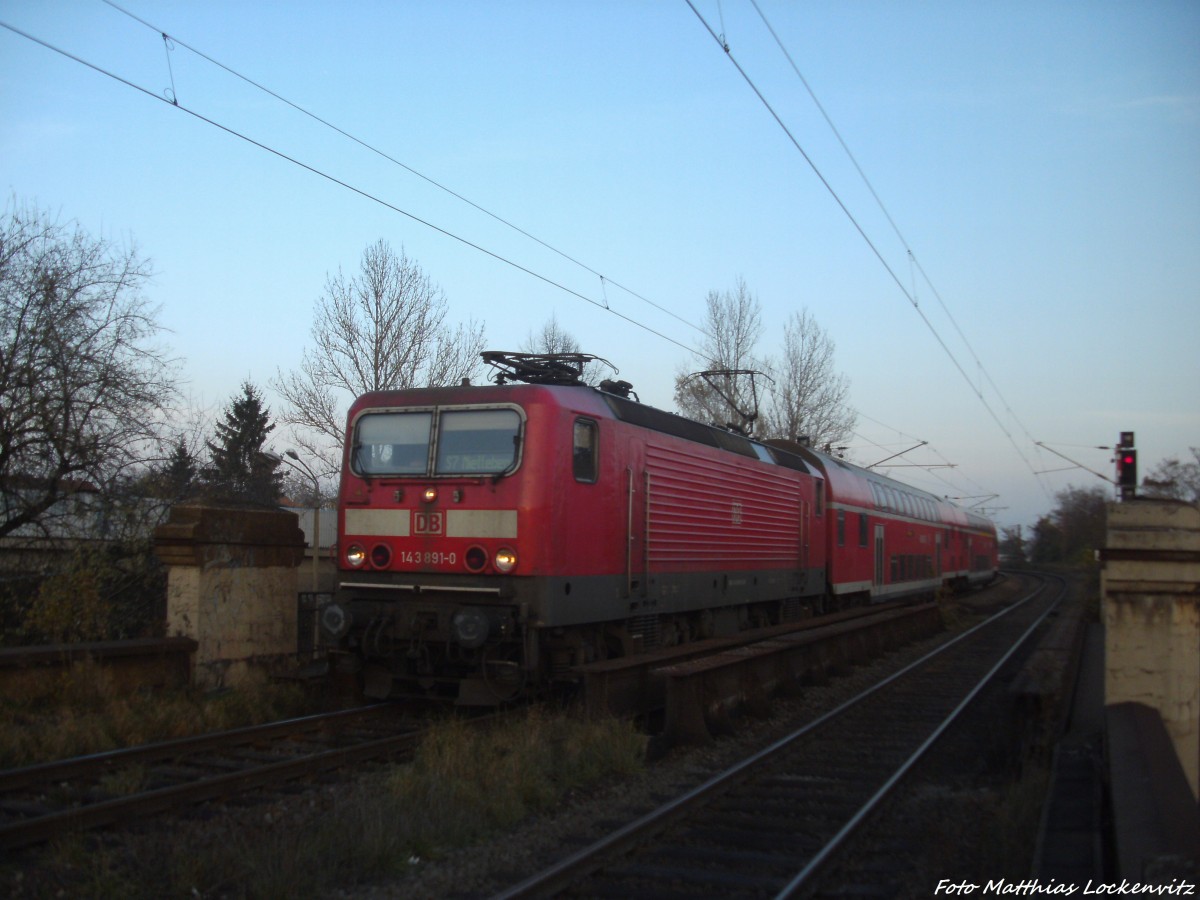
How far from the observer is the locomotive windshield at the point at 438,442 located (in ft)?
31.5

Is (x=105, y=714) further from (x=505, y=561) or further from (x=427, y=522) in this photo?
(x=505, y=561)

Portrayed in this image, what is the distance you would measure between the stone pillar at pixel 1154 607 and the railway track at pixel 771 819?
6.52 feet

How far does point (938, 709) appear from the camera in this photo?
38.4 feet

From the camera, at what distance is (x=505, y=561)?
9234 mm

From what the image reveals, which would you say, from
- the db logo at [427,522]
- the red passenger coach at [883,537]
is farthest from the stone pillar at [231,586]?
the red passenger coach at [883,537]

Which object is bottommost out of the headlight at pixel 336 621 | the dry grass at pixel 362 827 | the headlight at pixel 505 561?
the dry grass at pixel 362 827

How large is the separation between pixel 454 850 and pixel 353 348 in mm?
20486

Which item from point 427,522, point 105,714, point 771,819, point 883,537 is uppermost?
point 427,522

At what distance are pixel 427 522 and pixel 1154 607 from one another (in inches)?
244

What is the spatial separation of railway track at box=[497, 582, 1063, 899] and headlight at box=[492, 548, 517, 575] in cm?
263

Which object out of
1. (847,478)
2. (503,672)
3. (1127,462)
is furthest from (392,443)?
(1127,462)

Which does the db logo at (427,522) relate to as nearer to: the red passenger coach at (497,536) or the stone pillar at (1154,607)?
the red passenger coach at (497,536)

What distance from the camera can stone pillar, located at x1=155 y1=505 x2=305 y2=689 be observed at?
1016cm

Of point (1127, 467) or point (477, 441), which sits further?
point (1127, 467)
